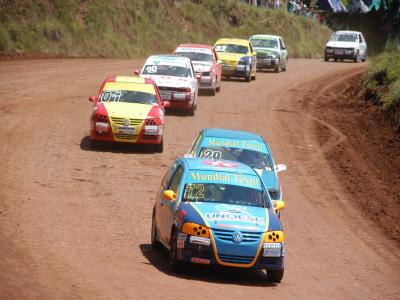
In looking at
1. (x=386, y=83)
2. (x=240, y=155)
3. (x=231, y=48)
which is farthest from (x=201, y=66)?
(x=240, y=155)

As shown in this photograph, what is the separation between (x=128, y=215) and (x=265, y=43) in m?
31.4

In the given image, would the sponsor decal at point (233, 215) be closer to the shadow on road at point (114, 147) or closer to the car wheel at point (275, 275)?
the car wheel at point (275, 275)

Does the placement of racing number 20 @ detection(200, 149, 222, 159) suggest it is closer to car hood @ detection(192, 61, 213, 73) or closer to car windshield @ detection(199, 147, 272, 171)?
car windshield @ detection(199, 147, 272, 171)

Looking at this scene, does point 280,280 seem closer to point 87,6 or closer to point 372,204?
point 372,204

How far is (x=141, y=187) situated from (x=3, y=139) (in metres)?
5.89

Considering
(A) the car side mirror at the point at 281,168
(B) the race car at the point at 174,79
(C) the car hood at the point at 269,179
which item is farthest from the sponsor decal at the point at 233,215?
(B) the race car at the point at 174,79

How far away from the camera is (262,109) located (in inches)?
1331

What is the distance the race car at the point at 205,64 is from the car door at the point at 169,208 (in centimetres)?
2032

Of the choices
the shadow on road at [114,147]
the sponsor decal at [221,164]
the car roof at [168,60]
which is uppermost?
the sponsor decal at [221,164]

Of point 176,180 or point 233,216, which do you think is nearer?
→ point 233,216

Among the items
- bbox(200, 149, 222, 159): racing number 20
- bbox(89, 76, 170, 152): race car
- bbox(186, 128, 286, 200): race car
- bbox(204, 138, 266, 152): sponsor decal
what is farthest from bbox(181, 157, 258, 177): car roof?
bbox(89, 76, 170, 152): race car

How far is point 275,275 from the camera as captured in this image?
1321 centimetres

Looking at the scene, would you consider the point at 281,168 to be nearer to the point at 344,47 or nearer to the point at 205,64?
the point at 205,64

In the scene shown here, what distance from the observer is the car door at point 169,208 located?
44.2 feet
